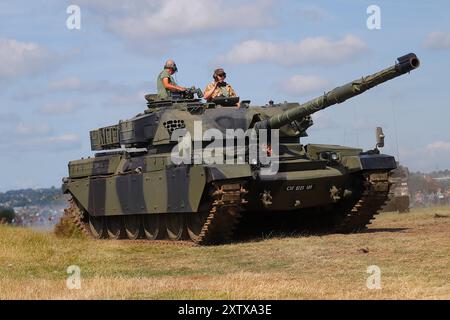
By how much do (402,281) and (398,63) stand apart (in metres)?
6.31

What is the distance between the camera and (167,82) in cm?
2283

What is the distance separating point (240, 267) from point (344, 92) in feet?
17.6

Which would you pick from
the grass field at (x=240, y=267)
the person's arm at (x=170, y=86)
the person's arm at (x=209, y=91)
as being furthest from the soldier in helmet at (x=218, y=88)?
the grass field at (x=240, y=267)

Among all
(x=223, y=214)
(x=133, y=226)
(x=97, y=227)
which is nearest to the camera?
(x=223, y=214)

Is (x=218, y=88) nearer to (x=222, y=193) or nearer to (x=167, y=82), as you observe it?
(x=167, y=82)

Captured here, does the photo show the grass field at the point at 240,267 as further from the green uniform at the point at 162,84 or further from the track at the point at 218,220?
the green uniform at the point at 162,84

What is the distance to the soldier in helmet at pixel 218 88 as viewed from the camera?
22.4m

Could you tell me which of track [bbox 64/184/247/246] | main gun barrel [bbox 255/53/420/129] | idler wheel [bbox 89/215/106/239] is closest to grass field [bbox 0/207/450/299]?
track [bbox 64/184/247/246]

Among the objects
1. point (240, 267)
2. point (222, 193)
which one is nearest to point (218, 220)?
point (222, 193)

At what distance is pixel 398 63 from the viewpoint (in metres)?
16.8

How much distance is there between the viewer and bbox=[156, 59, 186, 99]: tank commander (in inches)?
897

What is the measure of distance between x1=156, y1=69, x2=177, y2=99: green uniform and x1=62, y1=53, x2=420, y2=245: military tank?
184mm
